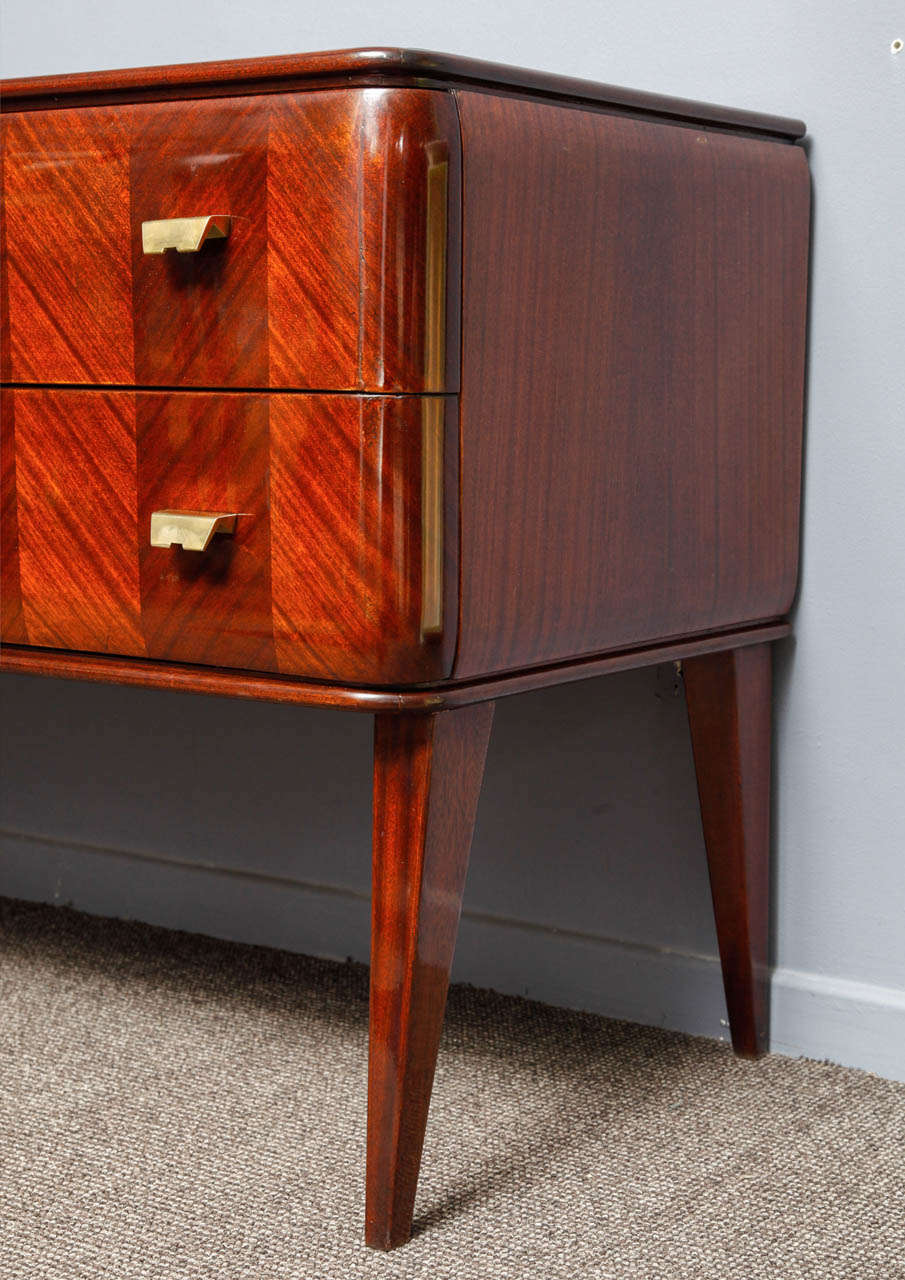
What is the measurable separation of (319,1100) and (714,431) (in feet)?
1.84

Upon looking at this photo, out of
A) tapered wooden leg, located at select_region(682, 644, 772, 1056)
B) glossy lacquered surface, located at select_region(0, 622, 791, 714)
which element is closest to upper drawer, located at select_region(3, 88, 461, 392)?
glossy lacquered surface, located at select_region(0, 622, 791, 714)

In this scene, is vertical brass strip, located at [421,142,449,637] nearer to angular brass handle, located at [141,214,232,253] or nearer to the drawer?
the drawer

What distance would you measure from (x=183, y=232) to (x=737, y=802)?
604 mm


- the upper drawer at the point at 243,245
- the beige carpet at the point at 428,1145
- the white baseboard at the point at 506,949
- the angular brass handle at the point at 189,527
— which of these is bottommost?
the beige carpet at the point at 428,1145

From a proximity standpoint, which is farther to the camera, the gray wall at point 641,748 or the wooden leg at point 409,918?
the gray wall at point 641,748

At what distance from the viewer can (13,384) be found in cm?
109

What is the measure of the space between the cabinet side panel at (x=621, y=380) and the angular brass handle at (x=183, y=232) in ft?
0.48

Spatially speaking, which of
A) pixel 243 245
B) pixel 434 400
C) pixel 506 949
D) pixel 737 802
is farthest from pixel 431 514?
pixel 506 949

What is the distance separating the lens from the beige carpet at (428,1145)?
3.28 ft

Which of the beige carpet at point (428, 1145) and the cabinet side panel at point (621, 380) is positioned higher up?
the cabinet side panel at point (621, 380)

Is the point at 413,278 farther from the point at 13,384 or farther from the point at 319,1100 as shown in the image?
the point at 319,1100

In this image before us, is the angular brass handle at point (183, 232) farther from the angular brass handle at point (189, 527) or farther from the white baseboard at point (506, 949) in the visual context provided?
the white baseboard at point (506, 949)

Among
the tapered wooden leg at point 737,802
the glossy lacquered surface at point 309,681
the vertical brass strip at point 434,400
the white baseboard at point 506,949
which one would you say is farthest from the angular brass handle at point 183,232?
the white baseboard at point 506,949

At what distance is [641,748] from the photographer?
140 centimetres
